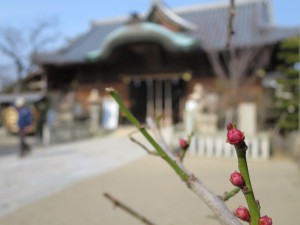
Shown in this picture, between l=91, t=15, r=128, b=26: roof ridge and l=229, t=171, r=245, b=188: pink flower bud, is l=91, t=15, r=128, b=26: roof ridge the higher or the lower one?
the higher one

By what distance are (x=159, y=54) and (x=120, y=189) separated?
1022 centimetres

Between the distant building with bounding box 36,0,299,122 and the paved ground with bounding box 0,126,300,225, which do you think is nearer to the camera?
the paved ground with bounding box 0,126,300,225

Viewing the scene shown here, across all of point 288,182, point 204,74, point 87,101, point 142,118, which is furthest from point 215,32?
point 288,182

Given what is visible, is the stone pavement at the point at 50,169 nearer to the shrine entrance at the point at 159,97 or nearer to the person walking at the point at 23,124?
the person walking at the point at 23,124

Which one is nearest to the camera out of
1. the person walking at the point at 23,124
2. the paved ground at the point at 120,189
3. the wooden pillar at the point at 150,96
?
the paved ground at the point at 120,189

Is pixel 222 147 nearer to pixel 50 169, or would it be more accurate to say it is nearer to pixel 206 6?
pixel 50 169

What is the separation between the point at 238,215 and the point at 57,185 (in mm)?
4962

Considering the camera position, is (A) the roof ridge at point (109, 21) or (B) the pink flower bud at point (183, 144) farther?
(A) the roof ridge at point (109, 21)

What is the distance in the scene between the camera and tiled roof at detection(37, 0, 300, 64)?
42.2ft

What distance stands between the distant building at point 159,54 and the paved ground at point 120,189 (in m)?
6.21

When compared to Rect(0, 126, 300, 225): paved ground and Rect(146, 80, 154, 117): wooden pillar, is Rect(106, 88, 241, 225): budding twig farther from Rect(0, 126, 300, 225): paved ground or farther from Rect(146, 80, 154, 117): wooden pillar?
Rect(146, 80, 154, 117): wooden pillar

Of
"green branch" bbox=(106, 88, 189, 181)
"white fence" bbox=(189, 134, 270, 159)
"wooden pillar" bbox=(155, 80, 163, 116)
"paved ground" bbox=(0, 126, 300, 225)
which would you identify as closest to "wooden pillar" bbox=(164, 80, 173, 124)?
"wooden pillar" bbox=(155, 80, 163, 116)

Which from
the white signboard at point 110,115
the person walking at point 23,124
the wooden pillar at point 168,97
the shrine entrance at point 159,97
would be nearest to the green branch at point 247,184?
the person walking at point 23,124

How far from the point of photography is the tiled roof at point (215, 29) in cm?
A: 1288
